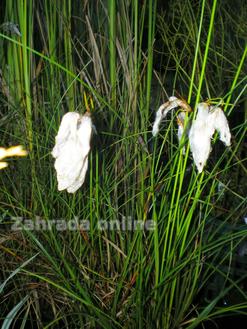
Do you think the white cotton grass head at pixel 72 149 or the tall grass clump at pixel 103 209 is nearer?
the white cotton grass head at pixel 72 149

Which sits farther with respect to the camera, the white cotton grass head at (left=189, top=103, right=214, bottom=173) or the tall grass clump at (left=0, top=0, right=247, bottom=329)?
the tall grass clump at (left=0, top=0, right=247, bottom=329)

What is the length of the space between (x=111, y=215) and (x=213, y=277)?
0.40 m

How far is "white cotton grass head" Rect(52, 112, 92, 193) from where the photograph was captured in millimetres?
785

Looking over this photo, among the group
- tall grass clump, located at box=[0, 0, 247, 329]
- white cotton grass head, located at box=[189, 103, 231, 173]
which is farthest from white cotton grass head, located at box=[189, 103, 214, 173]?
tall grass clump, located at box=[0, 0, 247, 329]

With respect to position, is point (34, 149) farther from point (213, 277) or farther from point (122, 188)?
point (213, 277)

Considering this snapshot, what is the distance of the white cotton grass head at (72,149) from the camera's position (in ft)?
2.58

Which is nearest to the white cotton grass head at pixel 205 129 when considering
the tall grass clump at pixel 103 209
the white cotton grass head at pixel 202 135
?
the white cotton grass head at pixel 202 135

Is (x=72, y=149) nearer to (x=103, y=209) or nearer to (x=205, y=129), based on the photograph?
(x=205, y=129)

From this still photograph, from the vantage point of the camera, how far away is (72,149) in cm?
79

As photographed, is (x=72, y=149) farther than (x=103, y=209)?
No

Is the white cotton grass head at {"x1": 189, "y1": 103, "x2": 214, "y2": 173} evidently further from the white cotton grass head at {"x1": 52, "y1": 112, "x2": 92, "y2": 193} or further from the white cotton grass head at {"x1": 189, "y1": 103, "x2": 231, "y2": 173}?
the white cotton grass head at {"x1": 52, "y1": 112, "x2": 92, "y2": 193}

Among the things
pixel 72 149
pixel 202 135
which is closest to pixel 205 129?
pixel 202 135

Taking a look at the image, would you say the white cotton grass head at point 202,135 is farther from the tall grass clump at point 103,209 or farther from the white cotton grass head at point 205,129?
the tall grass clump at point 103,209

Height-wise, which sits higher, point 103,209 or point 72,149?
point 72,149
